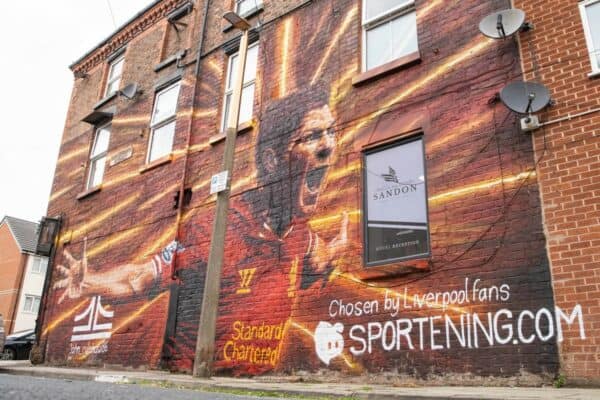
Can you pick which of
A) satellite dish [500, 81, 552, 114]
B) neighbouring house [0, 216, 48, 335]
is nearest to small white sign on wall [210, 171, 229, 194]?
satellite dish [500, 81, 552, 114]

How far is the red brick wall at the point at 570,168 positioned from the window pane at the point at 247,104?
16.6 feet

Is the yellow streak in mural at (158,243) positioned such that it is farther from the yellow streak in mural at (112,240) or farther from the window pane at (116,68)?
the window pane at (116,68)

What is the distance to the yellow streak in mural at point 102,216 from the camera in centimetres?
1141

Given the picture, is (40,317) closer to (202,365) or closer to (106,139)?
(106,139)

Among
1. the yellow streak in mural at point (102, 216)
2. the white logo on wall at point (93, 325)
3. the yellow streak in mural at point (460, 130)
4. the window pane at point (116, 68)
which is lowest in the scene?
the white logo on wall at point (93, 325)

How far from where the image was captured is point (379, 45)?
838 centimetres

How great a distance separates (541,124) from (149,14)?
10.9 m

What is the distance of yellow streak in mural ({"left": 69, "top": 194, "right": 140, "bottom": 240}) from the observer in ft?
37.4

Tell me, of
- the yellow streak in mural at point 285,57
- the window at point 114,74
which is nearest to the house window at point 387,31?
the yellow streak in mural at point 285,57

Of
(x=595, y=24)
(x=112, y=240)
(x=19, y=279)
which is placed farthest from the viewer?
(x=19, y=279)

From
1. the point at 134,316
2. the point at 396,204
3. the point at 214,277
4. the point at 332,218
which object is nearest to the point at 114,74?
the point at 134,316

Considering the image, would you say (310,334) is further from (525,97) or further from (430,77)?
(525,97)

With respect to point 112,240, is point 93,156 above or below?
above

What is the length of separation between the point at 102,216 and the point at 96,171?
1818 mm
